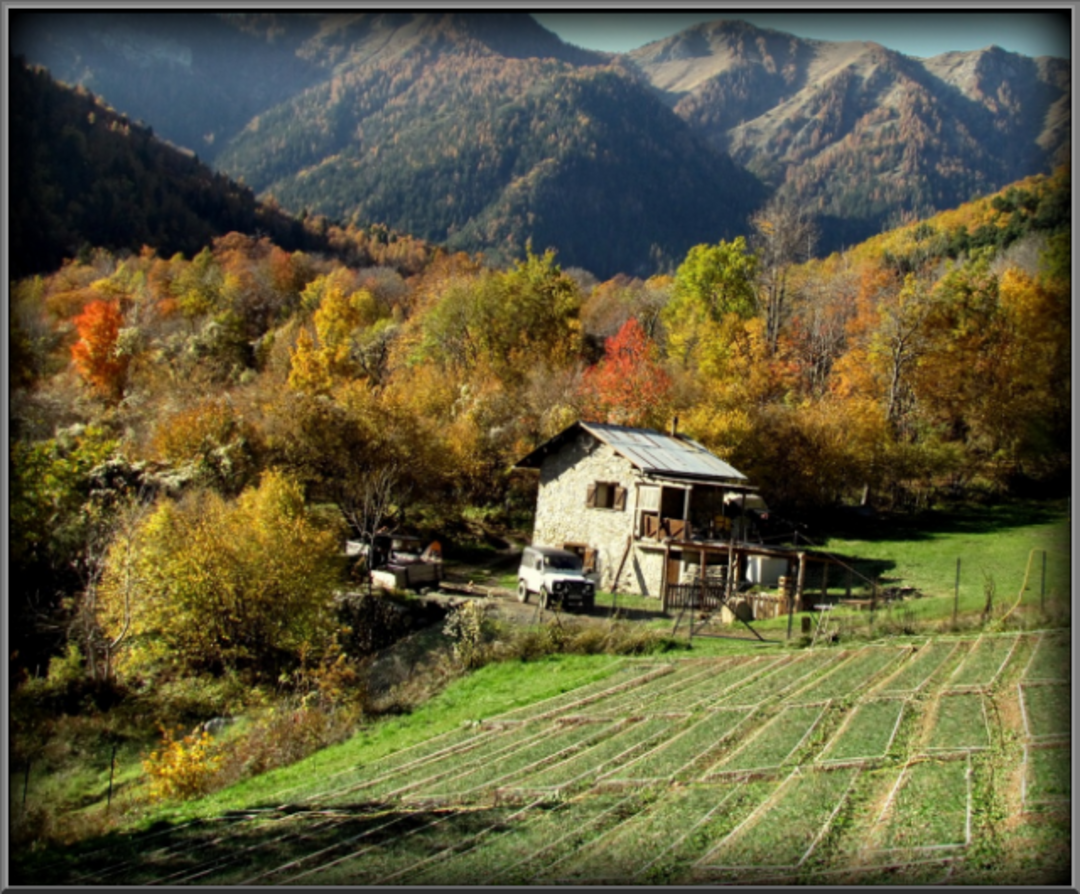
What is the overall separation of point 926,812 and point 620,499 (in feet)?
82.4

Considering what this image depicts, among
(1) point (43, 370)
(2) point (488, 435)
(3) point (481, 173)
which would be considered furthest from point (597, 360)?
(3) point (481, 173)

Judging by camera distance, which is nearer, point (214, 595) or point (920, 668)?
point (920, 668)

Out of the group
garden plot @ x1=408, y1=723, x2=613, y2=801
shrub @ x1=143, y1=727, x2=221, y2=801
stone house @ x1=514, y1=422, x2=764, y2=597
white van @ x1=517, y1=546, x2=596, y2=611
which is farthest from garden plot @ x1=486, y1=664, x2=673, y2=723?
stone house @ x1=514, y1=422, x2=764, y2=597

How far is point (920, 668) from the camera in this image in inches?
537

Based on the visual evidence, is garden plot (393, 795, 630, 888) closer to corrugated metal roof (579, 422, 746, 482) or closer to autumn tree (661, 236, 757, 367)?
corrugated metal roof (579, 422, 746, 482)

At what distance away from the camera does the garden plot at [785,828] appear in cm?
748

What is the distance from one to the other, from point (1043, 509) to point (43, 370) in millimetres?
51184

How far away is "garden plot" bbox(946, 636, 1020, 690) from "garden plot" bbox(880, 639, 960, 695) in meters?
0.40

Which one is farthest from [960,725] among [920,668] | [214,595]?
[214,595]

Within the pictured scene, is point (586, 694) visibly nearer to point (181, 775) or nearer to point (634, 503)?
point (181, 775)

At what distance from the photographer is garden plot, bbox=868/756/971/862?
23.9 feet

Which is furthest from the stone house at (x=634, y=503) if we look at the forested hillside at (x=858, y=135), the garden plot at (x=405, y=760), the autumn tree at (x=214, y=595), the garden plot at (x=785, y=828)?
the forested hillside at (x=858, y=135)

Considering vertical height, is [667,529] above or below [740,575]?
above

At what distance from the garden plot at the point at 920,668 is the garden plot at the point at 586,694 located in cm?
458
